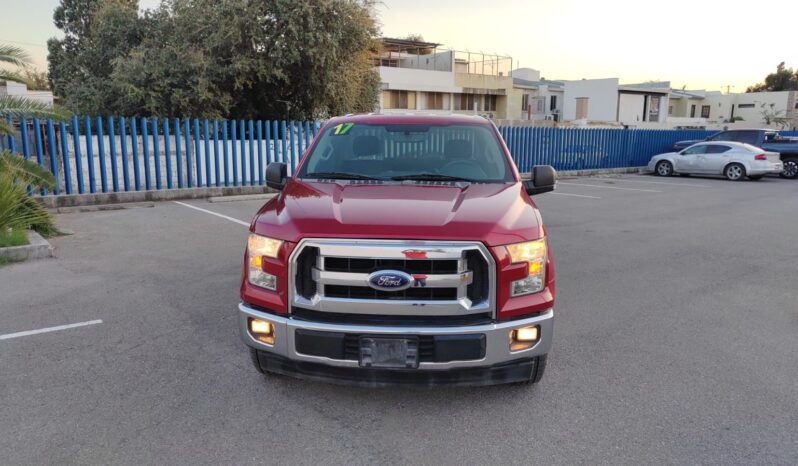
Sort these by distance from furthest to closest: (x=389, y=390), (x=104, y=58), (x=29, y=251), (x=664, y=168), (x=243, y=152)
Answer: (x=104, y=58), (x=664, y=168), (x=243, y=152), (x=29, y=251), (x=389, y=390)

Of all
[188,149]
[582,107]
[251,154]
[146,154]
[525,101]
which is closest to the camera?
[146,154]

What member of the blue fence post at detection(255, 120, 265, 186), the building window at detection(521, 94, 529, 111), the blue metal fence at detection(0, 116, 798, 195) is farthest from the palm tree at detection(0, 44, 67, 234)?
the building window at detection(521, 94, 529, 111)

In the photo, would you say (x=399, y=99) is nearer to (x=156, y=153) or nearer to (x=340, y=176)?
(x=156, y=153)

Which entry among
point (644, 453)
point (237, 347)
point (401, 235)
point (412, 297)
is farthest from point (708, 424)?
point (237, 347)

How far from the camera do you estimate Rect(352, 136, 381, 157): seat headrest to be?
15.1 ft

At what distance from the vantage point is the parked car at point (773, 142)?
20656mm

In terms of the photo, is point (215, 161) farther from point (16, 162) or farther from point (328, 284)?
point (328, 284)

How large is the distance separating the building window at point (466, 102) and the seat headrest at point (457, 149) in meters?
45.4

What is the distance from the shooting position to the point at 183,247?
7.90 m

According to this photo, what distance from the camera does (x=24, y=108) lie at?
8469mm

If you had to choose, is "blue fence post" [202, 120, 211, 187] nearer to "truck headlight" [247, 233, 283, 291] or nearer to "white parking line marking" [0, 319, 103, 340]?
"white parking line marking" [0, 319, 103, 340]

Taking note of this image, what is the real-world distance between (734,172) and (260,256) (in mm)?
20942

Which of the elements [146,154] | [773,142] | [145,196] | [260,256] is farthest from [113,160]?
[773,142]

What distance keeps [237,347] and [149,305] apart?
153 cm
